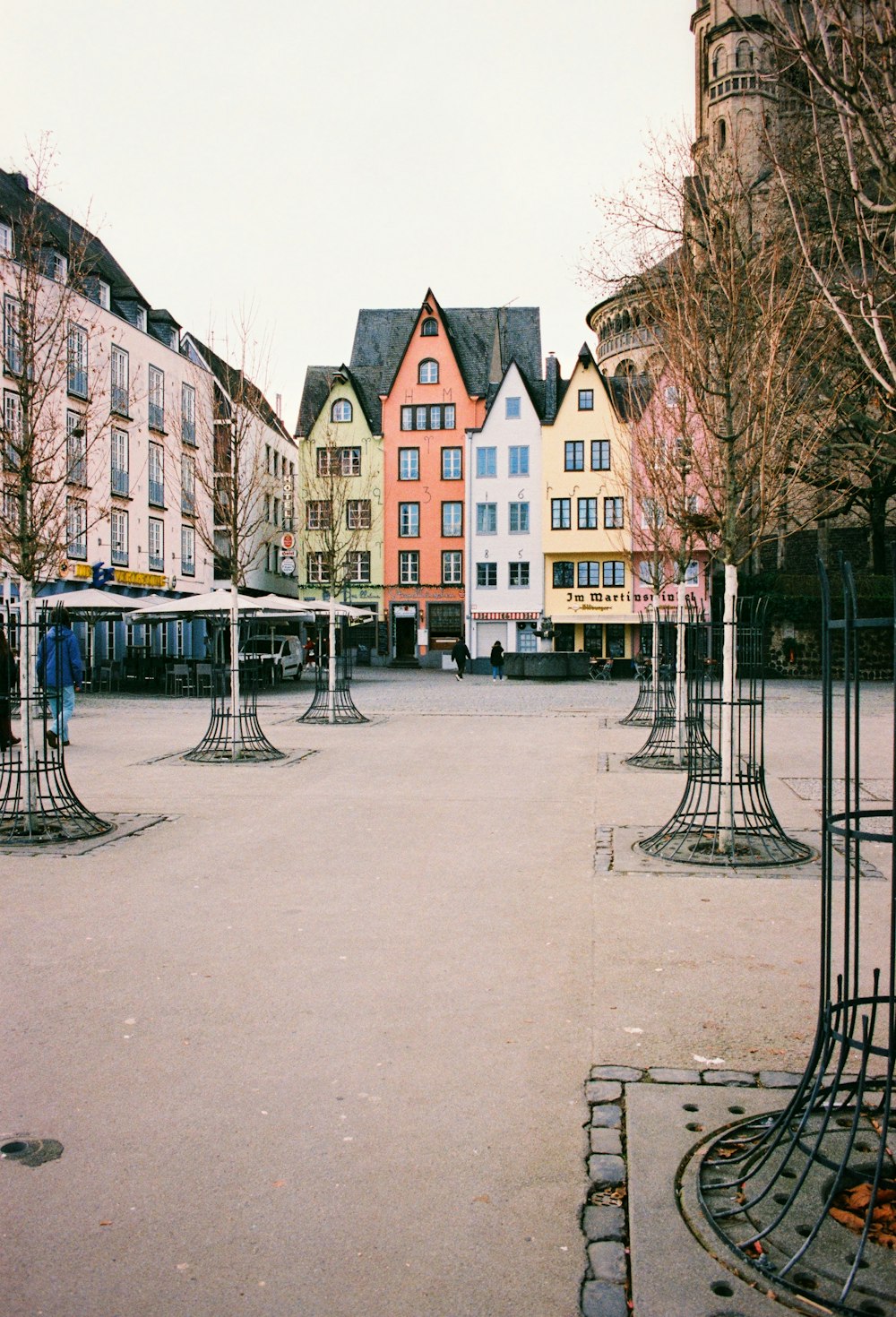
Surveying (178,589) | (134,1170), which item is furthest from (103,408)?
(134,1170)

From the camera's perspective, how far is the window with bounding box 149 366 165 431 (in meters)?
42.6

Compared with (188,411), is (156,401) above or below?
below

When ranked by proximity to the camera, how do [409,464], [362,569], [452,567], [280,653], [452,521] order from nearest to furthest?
1. [280,653]
2. [452,521]
3. [452,567]
4. [409,464]
5. [362,569]

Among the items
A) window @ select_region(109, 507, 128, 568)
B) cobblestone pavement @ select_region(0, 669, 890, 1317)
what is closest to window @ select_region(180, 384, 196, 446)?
window @ select_region(109, 507, 128, 568)

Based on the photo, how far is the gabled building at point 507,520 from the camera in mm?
53812

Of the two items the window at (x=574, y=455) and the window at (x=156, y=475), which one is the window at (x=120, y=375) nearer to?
the window at (x=156, y=475)

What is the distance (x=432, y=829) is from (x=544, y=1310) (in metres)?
6.80

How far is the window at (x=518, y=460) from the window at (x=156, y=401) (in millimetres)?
17383

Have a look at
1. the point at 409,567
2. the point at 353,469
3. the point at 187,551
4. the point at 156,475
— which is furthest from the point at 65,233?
the point at 409,567

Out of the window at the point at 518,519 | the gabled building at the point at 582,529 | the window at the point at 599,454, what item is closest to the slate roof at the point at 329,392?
the window at the point at 518,519

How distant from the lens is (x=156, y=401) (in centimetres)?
4334

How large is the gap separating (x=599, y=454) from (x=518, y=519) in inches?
192

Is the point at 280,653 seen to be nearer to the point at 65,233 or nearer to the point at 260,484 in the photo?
the point at 260,484

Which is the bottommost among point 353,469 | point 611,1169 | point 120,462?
point 611,1169
